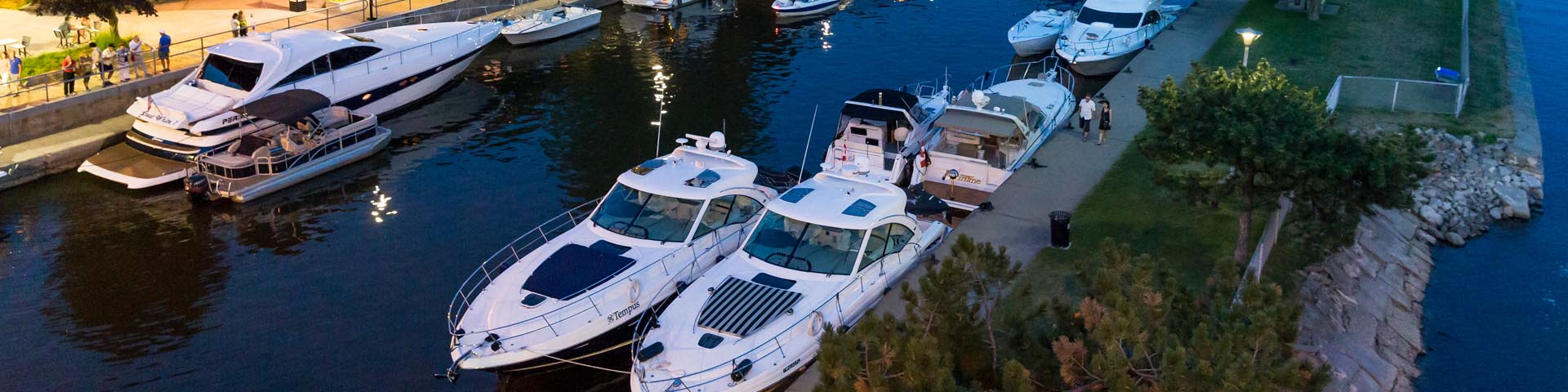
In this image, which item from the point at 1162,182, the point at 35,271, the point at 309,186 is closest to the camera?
the point at 1162,182

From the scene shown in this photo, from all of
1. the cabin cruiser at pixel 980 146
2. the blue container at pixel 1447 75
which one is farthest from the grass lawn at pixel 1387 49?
the cabin cruiser at pixel 980 146

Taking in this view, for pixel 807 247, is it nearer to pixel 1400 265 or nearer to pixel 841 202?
pixel 841 202

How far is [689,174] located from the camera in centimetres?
2311

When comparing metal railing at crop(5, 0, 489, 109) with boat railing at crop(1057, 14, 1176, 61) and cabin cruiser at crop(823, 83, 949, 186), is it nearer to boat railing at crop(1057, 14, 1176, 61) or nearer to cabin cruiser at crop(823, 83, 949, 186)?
cabin cruiser at crop(823, 83, 949, 186)

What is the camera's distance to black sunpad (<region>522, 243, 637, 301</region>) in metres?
20.0

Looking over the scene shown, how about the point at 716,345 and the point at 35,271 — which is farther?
the point at 35,271

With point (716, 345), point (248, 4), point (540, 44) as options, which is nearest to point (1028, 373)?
point (716, 345)

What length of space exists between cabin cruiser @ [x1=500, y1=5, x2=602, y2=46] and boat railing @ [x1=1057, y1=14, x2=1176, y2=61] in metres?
17.2

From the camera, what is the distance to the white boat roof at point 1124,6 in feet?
135

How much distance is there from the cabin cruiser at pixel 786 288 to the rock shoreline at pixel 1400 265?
6.52 m

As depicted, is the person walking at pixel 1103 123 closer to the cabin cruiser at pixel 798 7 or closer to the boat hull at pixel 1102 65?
the boat hull at pixel 1102 65

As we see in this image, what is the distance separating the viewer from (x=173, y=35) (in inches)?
1577

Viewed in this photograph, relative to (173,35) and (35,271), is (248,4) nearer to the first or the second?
(173,35)

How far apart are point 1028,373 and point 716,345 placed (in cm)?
590
